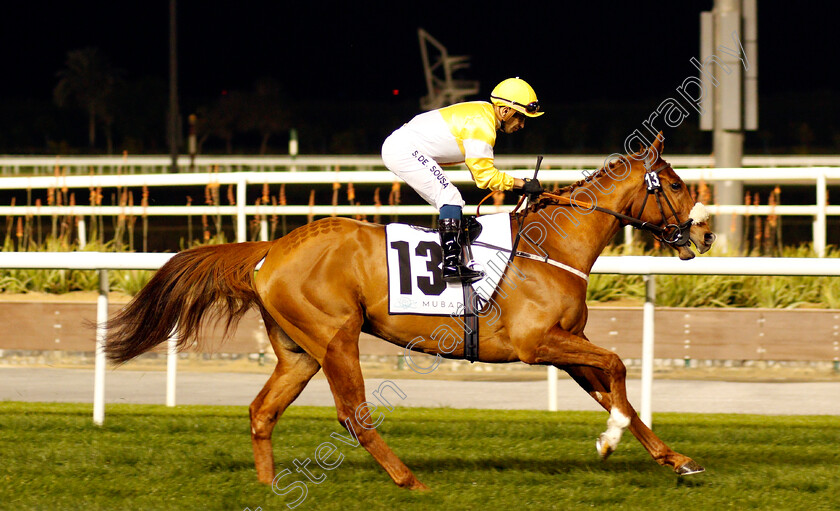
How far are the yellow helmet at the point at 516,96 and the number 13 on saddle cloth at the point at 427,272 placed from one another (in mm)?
548

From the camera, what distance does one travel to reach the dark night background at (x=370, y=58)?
42.9m

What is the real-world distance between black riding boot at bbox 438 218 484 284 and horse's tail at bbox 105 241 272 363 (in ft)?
2.55

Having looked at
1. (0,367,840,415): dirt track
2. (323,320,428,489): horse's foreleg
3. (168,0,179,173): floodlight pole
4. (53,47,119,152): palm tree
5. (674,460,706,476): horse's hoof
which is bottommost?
(0,367,840,415): dirt track

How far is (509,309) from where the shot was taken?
459 centimetres

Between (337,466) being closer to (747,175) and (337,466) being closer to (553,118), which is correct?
(747,175)

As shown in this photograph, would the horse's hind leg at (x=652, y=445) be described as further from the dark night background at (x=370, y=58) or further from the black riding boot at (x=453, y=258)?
the dark night background at (x=370, y=58)

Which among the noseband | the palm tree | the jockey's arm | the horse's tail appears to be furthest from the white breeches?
the palm tree

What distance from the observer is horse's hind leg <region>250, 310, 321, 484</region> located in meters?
4.55

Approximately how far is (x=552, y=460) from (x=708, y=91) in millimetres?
4707

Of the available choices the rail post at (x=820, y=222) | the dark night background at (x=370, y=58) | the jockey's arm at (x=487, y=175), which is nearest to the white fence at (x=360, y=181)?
the rail post at (x=820, y=222)

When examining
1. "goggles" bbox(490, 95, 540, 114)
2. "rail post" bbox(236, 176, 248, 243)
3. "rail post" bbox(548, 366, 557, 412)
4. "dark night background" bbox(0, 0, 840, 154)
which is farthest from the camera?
"dark night background" bbox(0, 0, 840, 154)

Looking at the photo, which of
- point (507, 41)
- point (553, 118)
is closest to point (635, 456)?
point (553, 118)

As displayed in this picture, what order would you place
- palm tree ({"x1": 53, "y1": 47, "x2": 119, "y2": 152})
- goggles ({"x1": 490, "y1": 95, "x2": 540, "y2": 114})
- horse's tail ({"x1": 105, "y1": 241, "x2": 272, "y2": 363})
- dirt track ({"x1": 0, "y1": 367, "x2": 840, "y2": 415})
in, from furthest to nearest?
palm tree ({"x1": 53, "y1": 47, "x2": 119, "y2": 152}) → dirt track ({"x1": 0, "y1": 367, "x2": 840, "y2": 415}) → horse's tail ({"x1": 105, "y1": 241, "x2": 272, "y2": 363}) → goggles ({"x1": 490, "y1": 95, "x2": 540, "y2": 114})

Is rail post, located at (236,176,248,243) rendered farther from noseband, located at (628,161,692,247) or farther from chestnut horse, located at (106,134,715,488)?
noseband, located at (628,161,692,247)
